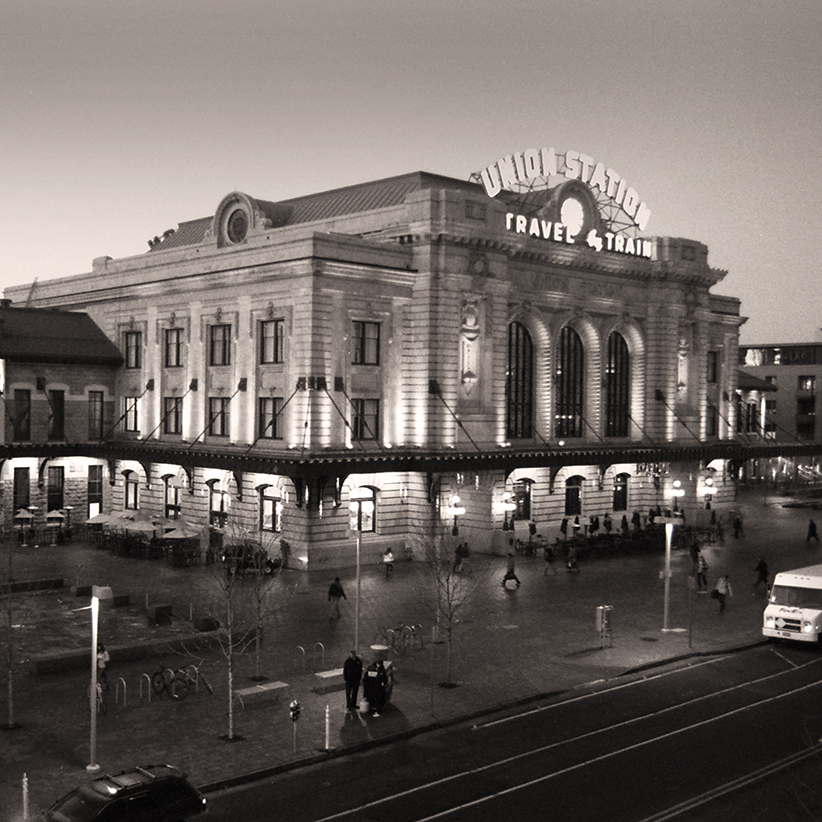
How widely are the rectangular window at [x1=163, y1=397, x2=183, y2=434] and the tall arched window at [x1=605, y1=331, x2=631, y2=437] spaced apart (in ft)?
94.2

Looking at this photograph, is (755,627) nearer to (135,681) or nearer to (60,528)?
(135,681)

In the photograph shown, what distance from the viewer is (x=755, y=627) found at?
39.5 meters

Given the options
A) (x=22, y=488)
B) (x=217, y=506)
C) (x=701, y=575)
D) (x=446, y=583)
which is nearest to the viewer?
(x=446, y=583)

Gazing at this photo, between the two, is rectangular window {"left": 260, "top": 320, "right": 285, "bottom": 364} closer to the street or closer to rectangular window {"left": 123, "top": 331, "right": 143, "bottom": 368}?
rectangular window {"left": 123, "top": 331, "right": 143, "bottom": 368}

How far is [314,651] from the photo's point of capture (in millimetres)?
34000

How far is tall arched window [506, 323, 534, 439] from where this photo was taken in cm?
6500

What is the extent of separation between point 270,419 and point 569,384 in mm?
21889

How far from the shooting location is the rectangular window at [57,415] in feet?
223

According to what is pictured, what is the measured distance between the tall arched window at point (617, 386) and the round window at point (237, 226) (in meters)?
25.8

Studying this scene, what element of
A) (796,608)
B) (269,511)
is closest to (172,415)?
(269,511)

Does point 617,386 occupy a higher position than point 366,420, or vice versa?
point 617,386

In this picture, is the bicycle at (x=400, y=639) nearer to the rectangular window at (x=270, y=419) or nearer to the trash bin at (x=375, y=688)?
the trash bin at (x=375, y=688)

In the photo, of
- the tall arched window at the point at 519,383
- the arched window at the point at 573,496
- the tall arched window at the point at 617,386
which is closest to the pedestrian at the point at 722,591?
the tall arched window at the point at 519,383

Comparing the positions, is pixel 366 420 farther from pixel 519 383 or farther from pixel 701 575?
pixel 701 575
